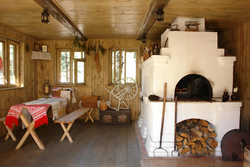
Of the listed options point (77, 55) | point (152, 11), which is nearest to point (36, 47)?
point (77, 55)

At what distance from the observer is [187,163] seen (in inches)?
101

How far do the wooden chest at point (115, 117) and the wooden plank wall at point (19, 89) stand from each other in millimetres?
2332

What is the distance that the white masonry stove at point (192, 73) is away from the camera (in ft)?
9.26

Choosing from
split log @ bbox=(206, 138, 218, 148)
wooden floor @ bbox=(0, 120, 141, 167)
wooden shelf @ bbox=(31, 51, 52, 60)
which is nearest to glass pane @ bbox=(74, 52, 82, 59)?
wooden shelf @ bbox=(31, 51, 52, 60)

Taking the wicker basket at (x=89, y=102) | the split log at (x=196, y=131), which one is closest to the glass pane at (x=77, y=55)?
the wicker basket at (x=89, y=102)

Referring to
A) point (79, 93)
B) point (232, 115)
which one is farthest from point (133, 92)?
point (232, 115)

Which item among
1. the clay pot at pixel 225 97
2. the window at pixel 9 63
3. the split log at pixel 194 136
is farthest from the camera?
the window at pixel 9 63

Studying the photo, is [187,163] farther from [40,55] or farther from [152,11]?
[40,55]

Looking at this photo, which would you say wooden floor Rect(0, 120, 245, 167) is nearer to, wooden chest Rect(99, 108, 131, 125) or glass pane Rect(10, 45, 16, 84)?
wooden chest Rect(99, 108, 131, 125)

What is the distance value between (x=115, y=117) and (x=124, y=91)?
89 cm

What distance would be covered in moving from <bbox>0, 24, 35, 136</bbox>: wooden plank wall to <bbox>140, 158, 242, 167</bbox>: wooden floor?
3.53 metres

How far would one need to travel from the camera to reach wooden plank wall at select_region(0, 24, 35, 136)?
3.82 metres

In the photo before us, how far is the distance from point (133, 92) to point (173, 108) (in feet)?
7.88

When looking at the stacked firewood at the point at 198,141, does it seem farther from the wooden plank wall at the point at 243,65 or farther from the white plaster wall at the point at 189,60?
the wooden plank wall at the point at 243,65
